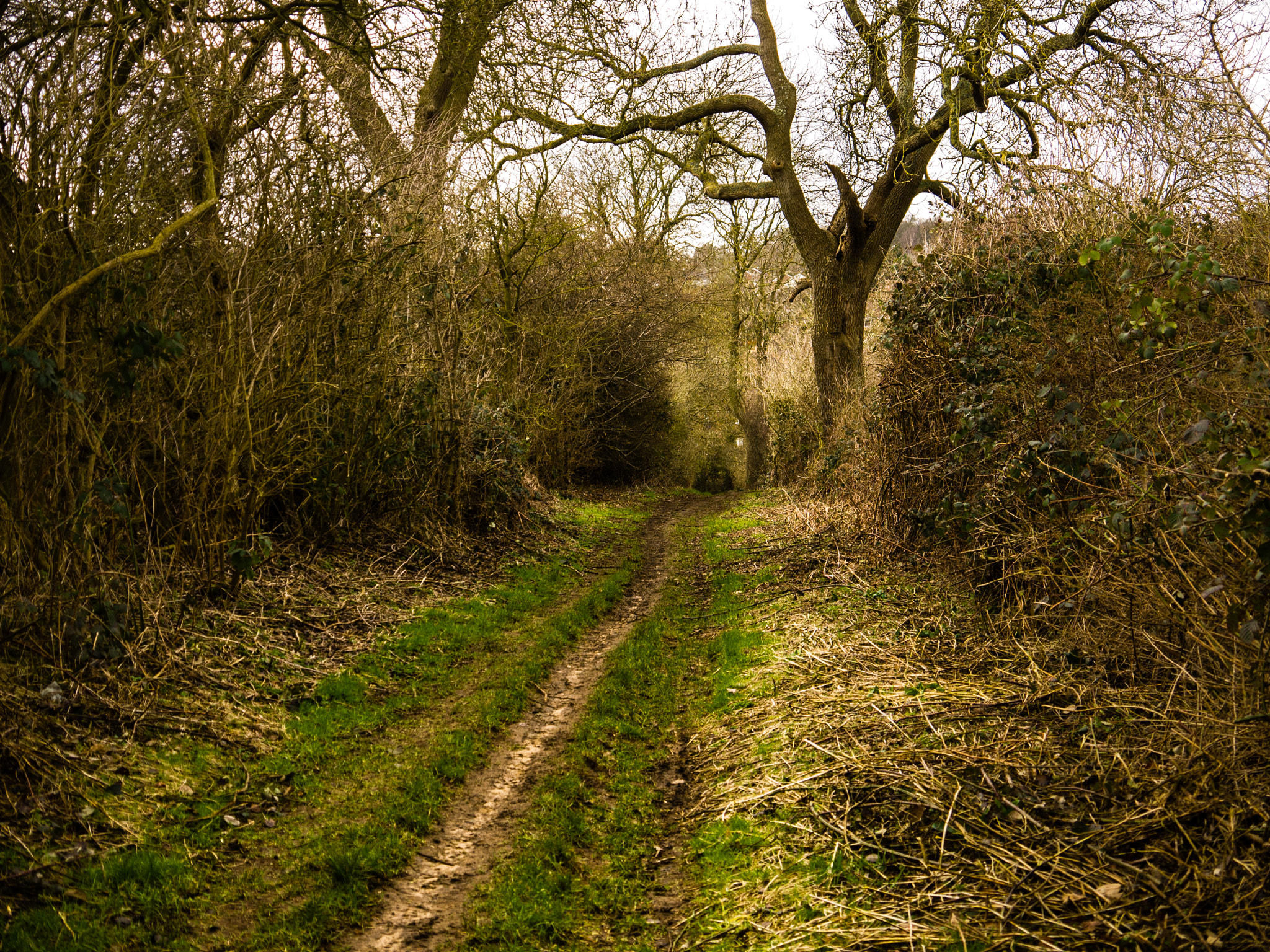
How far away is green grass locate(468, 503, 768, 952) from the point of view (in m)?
3.83

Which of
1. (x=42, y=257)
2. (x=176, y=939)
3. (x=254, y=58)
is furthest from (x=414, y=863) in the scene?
(x=254, y=58)

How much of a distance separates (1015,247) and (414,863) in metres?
6.67

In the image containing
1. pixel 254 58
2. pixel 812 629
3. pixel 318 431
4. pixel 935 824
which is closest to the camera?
pixel 935 824

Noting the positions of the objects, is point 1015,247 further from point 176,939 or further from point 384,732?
point 176,939

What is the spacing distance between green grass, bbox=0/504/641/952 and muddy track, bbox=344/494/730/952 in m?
0.11

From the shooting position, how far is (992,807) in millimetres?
3816

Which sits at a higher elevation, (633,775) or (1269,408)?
(1269,408)

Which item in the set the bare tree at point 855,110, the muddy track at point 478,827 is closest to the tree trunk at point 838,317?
the bare tree at point 855,110

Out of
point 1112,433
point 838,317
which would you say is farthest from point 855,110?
point 1112,433

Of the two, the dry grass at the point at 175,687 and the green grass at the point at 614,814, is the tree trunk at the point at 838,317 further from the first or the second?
the dry grass at the point at 175,687

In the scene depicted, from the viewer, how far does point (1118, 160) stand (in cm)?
600

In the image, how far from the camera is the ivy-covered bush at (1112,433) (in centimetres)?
357

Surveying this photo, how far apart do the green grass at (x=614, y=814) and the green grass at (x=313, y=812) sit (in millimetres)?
633

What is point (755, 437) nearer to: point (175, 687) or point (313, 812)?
point (175, 687)
